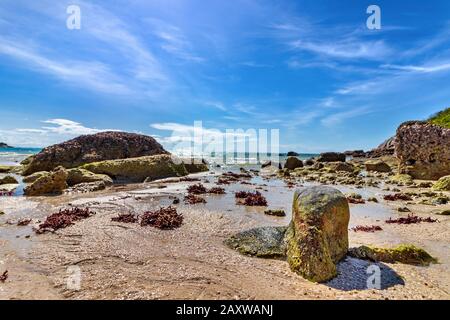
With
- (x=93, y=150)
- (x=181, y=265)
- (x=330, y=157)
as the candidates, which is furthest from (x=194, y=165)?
(x=330, y=157)

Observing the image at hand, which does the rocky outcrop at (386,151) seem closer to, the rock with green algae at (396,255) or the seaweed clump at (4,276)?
the rock with green algae at (396,255)

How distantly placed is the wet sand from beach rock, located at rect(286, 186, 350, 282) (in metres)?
0.23

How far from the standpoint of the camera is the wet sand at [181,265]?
5117mm

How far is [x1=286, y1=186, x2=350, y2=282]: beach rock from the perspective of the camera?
5734 millimetres

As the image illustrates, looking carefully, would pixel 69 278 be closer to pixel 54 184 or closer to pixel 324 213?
pixel 324 213

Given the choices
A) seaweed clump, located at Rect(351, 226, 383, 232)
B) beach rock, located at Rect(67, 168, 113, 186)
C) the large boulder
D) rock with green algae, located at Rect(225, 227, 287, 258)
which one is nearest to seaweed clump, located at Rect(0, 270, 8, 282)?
rock with green algae, located at Rect(225, 227, 287, 258)

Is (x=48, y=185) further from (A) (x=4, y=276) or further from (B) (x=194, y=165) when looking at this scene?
(B) (x=194, y=165)

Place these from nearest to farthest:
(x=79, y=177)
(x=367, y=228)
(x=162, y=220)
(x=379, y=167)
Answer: (x=367, y=228)
(x=162, y=220)
(x=79, y=177)
(x=379, y=167)

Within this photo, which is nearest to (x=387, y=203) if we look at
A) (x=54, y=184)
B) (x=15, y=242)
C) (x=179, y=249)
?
(x=179, y=249)

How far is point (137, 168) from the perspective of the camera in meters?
24.3

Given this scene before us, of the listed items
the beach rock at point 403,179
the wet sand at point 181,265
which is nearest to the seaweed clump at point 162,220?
the wet sand at point 181,265

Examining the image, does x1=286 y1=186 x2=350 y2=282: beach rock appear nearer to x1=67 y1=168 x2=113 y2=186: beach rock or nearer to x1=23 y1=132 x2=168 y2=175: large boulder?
x1=67 y1=168 x2=113 y2=186: beach rock

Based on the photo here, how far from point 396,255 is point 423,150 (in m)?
21.2

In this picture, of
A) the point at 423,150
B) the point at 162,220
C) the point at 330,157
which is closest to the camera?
the point at 162,220
